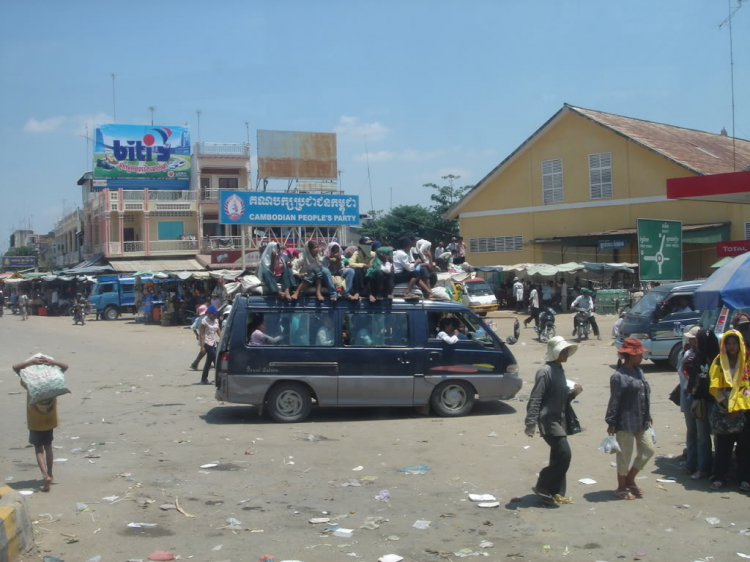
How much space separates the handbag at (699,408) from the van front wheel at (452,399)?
4036 mm

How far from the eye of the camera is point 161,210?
50.9m

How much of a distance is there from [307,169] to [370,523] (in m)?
40.6

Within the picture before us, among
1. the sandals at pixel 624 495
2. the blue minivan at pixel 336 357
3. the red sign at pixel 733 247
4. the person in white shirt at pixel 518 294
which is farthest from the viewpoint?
the person in white shirt at pixel 518 294

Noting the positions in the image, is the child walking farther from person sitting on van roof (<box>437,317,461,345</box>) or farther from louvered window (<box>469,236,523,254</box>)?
louvered window (<box>469,236,523,254</box>)

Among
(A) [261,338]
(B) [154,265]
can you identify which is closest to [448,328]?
(A) [261,338]

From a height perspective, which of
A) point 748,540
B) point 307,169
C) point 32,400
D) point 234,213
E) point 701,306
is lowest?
→ point 748,540

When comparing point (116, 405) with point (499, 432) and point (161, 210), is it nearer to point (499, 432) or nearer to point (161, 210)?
point (499, 432)

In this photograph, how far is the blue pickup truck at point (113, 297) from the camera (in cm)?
3928

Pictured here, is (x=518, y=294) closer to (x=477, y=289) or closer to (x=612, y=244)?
(x=477, y=289)

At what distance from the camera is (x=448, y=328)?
10977 millimetres

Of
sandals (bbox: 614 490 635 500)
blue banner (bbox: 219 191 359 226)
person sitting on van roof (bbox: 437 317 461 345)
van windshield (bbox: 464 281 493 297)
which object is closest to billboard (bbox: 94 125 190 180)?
blue banner (bbox: 219 191 359 226)

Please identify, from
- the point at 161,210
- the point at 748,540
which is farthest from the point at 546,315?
the point at 161,210

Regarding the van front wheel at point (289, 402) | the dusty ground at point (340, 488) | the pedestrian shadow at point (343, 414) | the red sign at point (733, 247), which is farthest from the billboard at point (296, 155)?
the van front wheel at point (289, 402)

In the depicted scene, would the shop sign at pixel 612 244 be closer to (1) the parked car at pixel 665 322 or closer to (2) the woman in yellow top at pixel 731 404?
(1) the parked car at pixel 665 322
